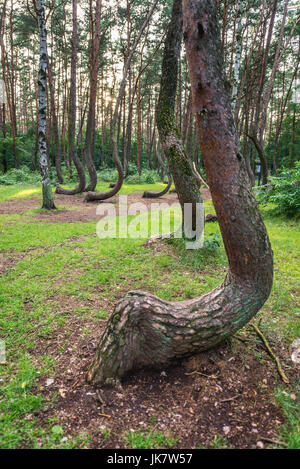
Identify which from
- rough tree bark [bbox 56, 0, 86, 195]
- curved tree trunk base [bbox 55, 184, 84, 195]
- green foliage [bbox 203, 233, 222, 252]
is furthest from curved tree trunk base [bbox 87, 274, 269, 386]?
curved tree trunk base [bbox 55, 184, 84, 195]

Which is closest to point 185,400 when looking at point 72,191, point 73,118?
point 73,118

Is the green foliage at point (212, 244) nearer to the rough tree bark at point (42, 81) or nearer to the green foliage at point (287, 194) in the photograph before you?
the green foliage at point (287, 194)

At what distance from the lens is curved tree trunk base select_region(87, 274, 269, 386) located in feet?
7.55

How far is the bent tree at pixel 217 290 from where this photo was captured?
1923 millimetres

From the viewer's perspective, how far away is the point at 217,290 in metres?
2.54

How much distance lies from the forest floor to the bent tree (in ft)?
0.70

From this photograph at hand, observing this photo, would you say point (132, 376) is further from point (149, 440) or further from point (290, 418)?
point (290, 418)

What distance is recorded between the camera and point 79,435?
1878 mm

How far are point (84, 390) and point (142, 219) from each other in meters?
6.63

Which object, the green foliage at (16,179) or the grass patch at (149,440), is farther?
the green foliage at (16,179)

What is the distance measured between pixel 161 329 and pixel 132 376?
1.62ft

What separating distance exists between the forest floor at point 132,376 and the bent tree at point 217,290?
21 centimetres

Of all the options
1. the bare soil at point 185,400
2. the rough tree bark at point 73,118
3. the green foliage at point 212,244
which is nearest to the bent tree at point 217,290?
the bare soil at point 185,400

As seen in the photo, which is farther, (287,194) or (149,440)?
(287,194)
